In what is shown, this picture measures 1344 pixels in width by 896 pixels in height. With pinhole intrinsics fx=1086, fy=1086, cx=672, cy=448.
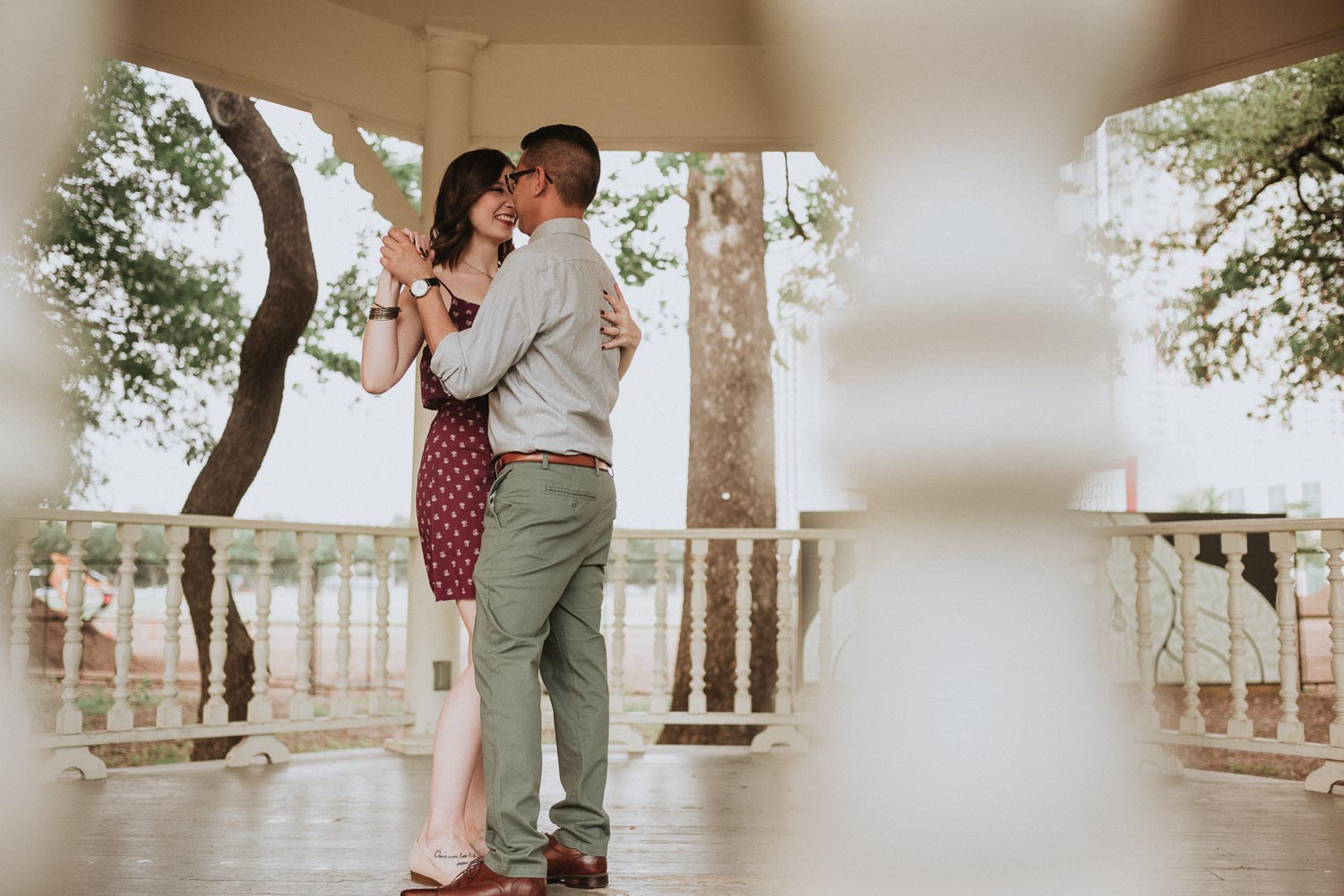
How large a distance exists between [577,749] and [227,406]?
6477 millimetres

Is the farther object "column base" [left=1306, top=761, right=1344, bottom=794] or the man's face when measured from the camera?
"column base" [left=1306, top=761, right=1344, bottom=794]

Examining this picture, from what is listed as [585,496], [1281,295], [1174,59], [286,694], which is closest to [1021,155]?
[1174,59]

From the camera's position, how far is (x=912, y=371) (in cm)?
44

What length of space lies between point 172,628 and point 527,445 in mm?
2479

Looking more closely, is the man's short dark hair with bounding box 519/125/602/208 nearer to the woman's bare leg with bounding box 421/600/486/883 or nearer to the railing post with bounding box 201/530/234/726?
the woman's bare leg with bounding box 421/600/486/883

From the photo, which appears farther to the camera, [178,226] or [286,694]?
[286,694]

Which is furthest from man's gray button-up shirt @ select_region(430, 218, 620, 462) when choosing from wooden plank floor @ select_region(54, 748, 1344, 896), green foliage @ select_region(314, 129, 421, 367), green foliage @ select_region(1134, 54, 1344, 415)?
green foliage @ select_region(314, 129, 421, 367)

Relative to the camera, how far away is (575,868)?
202cm

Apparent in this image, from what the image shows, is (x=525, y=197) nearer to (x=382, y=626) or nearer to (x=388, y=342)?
(x=388, y=342)

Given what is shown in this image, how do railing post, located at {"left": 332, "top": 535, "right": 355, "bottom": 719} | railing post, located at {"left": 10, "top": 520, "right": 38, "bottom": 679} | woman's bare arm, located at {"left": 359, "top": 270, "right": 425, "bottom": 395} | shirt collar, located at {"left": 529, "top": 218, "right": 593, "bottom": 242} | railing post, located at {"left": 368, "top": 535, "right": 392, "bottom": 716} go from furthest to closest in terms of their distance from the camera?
1. railing post, located at {"left": 368, "top": 535, "right": 392, "bottom": 716}
2. railing post, located at {"left": 332, "top": 535, "right": 355, "bottom": 719}
3. railing post, located at {"left": 10, "top": 520, "right": 38, "bottom": 679}
4. woman's bare arm, located at {"left": 359, "top": 270, "right": 425, "bottom": 395}
5. shirt collar, located at {"left": 529, "top": 218, "right": 593, "bottom": 242}

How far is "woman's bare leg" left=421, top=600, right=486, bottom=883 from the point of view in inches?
76.0

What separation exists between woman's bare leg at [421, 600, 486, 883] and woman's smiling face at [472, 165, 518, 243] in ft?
2.49

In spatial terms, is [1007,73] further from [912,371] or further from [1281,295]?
[1281,295]

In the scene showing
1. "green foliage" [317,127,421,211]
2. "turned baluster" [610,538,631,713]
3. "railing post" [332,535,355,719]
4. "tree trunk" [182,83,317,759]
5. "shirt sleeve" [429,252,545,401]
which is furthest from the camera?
"green foliage" [317,127,421,211]
